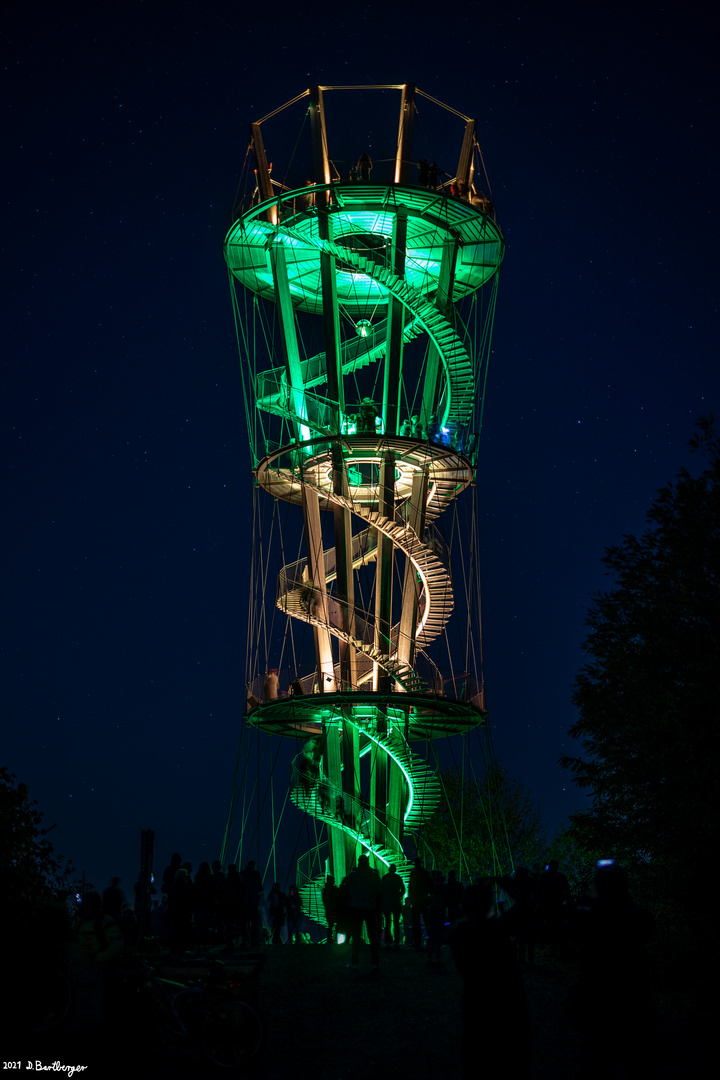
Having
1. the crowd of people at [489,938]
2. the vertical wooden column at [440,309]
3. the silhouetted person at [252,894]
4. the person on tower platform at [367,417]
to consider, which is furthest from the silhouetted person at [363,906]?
the vertical wooden column at [440,309]

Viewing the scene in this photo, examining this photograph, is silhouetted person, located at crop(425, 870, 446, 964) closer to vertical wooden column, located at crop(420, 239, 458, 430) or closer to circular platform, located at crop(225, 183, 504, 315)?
vertical wooden column, located at crop(420, 239, 458, 430)

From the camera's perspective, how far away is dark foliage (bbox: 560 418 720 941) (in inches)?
687

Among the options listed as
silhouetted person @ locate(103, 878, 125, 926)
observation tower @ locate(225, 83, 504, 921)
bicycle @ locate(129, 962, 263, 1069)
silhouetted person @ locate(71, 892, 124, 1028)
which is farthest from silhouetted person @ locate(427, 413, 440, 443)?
bicycle @ locate(129, 962, 263, 1069)

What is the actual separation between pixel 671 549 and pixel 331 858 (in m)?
15.8

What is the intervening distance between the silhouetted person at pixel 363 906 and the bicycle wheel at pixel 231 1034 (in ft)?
22.0

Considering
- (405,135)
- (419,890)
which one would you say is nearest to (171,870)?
(419,890)

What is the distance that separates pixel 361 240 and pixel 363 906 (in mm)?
23032

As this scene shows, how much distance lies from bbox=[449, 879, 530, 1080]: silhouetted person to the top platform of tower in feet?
85.1

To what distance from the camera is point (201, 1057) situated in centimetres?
1034

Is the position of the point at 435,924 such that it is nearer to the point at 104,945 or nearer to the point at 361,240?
the point at 104,945

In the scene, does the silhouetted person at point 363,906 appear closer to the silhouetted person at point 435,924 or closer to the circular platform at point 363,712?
Answer: the silhouetted person at point 435,924

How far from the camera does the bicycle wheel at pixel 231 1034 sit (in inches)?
406

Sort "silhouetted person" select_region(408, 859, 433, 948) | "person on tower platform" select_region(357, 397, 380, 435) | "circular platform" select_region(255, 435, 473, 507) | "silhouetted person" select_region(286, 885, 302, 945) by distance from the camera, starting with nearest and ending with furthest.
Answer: "silhouetted person" select_region(408, 859, 433, 948), "silhouetted person" select_region(286, 885, 302, 945), "circular platform" select_region(255, 435, 473, 507), "person on tower platform" select_region(357, 397, 380, 435)

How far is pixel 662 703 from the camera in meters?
19.6
